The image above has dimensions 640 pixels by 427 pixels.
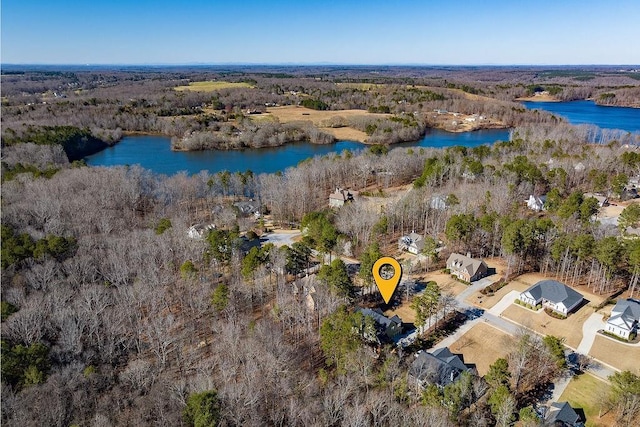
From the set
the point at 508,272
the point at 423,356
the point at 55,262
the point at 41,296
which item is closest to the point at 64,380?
the point at 41,296

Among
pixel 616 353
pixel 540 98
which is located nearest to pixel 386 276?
pixel 616 353

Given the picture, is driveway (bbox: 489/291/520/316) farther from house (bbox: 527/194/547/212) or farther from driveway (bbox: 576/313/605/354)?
house (bbox: 527/194/547/212)

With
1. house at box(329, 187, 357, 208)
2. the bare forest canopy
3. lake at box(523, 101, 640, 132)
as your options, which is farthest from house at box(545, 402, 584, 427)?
lake at box(523, 101, 640, 132)

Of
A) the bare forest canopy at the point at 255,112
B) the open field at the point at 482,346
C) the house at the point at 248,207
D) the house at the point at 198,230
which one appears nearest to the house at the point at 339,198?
the house at the point at 248,207

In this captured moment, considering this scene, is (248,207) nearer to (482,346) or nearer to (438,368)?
(482,346)

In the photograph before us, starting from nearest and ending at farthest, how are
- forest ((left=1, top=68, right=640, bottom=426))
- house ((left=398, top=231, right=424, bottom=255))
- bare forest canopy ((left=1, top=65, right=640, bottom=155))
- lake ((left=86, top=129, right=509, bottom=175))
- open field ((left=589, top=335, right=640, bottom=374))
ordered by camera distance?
forest ((left=1, top=68, right=640, bottom=426)) < open field ((left=589, top=335, right=640, bottom=374)) < house ((left=398, top=231, right=424, bottom=255)) < lake ((left=86, top=129, right=509, bottom=175)) < bare forest canopy ((left=1, top=65, right=640, bottom=155))

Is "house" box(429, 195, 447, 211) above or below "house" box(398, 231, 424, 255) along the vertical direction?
above

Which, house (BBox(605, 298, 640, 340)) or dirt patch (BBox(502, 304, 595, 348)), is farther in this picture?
dirt patch (BBox(502, 304, 595, 348))

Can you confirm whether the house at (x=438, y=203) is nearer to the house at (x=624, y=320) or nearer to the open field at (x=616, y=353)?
the house at (x=624, y=320)
